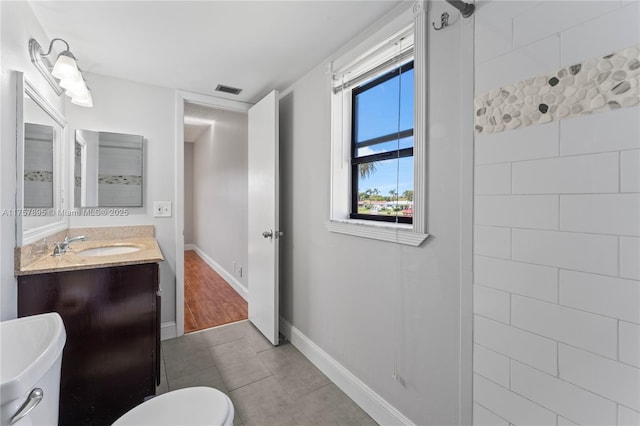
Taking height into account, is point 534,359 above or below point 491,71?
below

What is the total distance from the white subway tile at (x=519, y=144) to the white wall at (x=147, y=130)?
2.33 meters

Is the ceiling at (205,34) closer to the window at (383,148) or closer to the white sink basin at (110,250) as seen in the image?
the window at (383,148)

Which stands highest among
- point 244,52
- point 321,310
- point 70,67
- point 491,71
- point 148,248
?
point 244,52

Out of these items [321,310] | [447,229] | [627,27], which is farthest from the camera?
[321,310]

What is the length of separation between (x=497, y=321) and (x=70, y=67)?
2321 millimetres

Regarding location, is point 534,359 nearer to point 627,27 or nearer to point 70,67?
point 627,27

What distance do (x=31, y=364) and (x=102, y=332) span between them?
0.91 meters

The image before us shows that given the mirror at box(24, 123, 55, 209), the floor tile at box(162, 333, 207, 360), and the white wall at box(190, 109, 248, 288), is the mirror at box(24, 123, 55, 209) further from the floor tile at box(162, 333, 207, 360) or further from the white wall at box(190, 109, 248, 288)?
the white wall at box(190, 109, 248, 288)

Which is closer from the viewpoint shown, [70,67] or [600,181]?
[600,181]

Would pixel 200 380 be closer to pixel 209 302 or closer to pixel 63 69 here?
pixel 209 302

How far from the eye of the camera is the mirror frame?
1.26 m

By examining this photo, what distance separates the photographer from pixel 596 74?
78 centimetres

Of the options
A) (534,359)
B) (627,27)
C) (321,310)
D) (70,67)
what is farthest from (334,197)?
(70,67)

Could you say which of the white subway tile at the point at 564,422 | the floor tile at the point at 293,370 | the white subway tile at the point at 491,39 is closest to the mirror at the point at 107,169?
the floor tile at the point at 293,370
